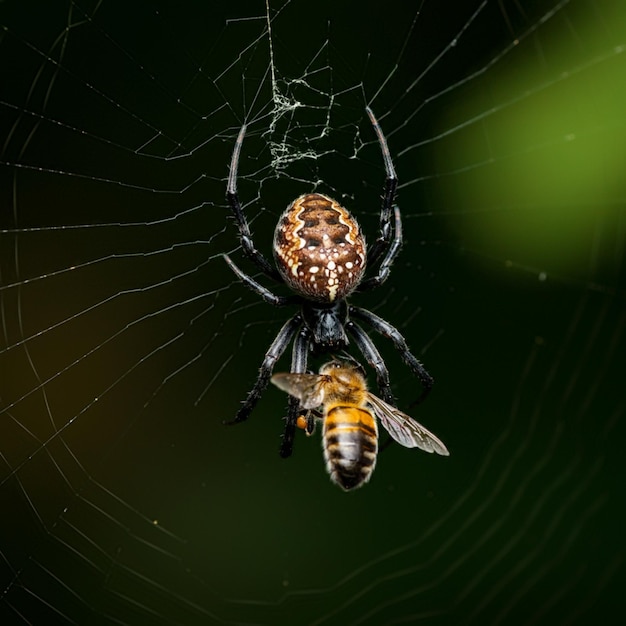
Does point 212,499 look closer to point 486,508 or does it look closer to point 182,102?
point 486,508

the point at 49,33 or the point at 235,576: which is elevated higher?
the point at 49,33

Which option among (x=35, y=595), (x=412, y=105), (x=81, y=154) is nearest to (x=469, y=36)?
(x=412, y=105)

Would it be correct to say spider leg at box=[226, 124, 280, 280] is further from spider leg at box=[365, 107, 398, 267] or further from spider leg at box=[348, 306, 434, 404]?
spider leg at box=[348, 306, 434, 404]

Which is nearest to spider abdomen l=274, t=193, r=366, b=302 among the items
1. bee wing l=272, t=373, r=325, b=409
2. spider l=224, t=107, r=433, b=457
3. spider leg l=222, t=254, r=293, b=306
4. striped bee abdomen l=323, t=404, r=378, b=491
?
spider l=224, t=107, r=433, b=457

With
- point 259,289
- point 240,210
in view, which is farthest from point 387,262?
point 240,210

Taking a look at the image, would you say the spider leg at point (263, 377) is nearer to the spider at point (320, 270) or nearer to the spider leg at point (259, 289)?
the spider at point (320, 270)

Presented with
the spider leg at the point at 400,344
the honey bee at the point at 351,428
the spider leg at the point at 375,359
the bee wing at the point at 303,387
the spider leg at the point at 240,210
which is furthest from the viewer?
the spider leg at the point at 400,344

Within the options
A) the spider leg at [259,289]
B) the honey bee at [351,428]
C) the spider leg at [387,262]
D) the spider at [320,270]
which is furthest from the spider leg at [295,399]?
the honey bee at [351,428]
